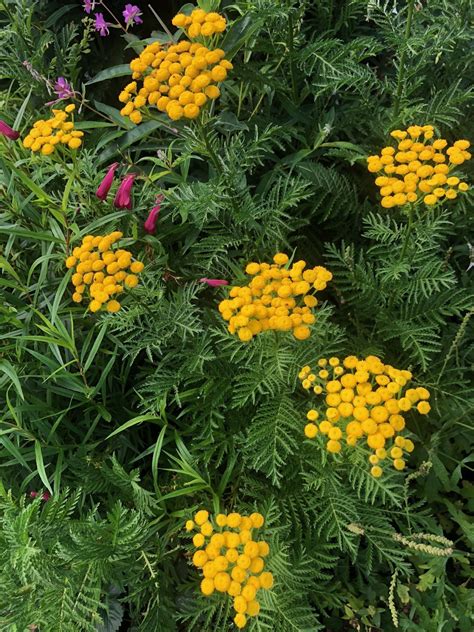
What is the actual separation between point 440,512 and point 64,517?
3.45 ft

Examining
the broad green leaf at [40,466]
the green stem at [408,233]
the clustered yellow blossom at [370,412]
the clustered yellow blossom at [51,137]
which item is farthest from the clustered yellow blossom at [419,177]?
the broad green leaf at [40,466]

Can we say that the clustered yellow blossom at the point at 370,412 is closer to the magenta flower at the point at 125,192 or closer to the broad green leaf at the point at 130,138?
the magenta flower at the point at 125,192

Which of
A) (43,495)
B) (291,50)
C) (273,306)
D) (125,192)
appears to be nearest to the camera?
(273,306)

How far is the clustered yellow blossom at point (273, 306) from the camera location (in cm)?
111

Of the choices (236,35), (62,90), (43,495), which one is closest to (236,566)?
(43,495)

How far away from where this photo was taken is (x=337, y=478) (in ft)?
4.37

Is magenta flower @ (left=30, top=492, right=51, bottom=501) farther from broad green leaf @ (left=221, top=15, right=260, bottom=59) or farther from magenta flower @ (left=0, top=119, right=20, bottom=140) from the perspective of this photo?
broad green leaf @ (left=221, top=15, right=260, bottom=59)

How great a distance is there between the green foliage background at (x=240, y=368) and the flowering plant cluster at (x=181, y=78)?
0.44ft

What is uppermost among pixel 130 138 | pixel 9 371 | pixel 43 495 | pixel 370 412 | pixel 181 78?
pixel 181 78

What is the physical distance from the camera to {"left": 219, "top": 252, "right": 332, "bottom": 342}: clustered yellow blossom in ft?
3.63

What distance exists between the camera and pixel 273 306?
3.74 ft

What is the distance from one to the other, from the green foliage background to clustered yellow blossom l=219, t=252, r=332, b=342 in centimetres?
15

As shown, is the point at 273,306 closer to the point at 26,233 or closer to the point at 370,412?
the point at 370,412

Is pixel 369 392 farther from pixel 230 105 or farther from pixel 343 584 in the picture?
pixel 230 105
